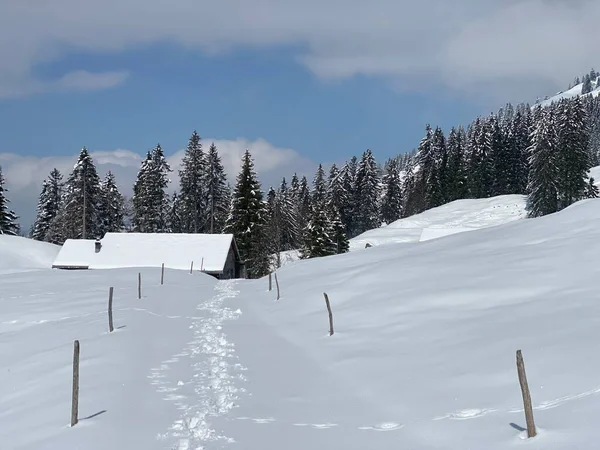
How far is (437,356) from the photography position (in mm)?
11984

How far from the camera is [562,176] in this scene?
67.7 meters

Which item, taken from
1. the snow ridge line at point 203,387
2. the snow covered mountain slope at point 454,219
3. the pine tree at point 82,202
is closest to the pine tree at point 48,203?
the pine tree at point 82,202

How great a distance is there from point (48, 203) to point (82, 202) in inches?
623

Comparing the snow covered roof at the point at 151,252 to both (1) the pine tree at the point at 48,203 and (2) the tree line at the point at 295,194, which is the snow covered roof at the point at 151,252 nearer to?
(2) the tree line at the point at 295,194

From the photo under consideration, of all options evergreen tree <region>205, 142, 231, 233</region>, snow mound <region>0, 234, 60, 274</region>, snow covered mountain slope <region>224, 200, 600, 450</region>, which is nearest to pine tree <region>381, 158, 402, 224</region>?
evergreen tree <region>205, 142, 231, 233</region>

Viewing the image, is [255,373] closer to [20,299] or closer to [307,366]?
[307,366]

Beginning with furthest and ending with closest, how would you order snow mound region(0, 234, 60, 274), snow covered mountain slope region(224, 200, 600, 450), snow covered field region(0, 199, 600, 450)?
snow mound region(0, 234, 60, 274), snow covered field region(0, 199, 600, 450), snow covered mountain slope region(224, 200, 600, 450)

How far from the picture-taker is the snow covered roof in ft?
167

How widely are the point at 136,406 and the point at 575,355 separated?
8.66m

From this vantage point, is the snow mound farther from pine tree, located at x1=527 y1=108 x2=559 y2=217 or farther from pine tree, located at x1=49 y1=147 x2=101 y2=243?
pine tree, located at x1=527 y1=108 x2=559 y2=217

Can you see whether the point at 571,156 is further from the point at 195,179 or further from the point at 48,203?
the point at 48,203

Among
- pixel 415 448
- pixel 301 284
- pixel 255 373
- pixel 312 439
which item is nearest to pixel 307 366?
pixel 255 373

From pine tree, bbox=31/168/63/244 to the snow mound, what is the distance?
18341mm

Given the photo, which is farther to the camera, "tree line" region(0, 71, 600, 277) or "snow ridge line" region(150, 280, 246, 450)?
"tree line" region(0, 71, 600, 277)
